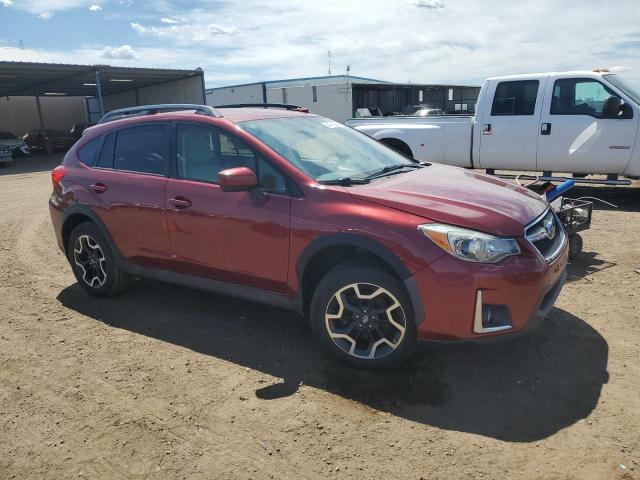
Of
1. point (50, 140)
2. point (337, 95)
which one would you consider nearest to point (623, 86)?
point (337, 95)

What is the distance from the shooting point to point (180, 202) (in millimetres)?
4004

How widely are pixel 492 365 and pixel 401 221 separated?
1.20m

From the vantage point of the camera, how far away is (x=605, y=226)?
6.93 metres

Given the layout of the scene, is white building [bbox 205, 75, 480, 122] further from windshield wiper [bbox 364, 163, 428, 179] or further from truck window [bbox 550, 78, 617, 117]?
windshield wiper [bbox 364, 163, 428, 179]

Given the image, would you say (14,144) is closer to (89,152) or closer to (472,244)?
(89,152)

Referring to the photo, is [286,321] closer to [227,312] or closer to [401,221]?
[227,312]

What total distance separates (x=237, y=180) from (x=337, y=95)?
24.7 m

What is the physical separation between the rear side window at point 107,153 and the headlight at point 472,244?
3106 mm

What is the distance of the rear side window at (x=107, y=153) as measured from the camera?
467 cm

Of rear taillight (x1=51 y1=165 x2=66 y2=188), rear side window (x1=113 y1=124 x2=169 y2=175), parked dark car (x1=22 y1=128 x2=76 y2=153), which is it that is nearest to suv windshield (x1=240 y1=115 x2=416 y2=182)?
rear side window (x1=113 y1=124 x2=169 y2=175)

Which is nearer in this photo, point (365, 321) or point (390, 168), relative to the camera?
point (365, 321)

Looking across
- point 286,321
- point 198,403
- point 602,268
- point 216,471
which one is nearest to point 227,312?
point 286,321

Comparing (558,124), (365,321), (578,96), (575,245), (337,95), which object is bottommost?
(575,245)

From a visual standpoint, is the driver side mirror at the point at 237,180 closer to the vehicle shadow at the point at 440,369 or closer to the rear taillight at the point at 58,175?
the vehicle shadow at the point at 440,369
